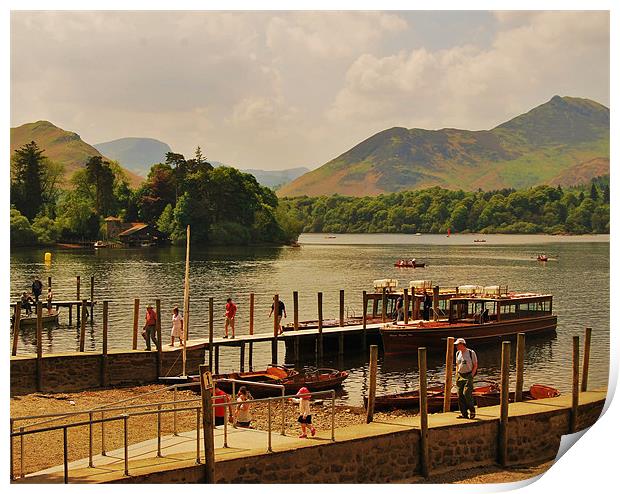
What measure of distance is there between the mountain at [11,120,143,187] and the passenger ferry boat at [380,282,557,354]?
4845 centimetres

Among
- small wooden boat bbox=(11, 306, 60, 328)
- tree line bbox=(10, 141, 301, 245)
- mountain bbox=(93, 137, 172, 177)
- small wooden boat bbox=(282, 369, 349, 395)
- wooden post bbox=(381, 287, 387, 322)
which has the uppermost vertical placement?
mountain bbox=(93, 137, 172, 177)

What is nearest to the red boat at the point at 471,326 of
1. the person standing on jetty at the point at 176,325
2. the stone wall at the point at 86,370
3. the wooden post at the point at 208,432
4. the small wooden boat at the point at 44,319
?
the person standing on jetty at the point at 176,325

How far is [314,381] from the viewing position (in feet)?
92.3

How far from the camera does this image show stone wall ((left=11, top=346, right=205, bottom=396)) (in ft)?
82.8

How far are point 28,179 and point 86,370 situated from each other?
208ft

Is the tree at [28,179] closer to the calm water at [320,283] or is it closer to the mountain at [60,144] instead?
the mountain at [60,144]

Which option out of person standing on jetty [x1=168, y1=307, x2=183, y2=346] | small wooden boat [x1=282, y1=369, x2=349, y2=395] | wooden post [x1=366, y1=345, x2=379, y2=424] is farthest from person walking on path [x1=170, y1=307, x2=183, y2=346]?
wooden post [x1=366, y1=345, x2=379, y2=424]

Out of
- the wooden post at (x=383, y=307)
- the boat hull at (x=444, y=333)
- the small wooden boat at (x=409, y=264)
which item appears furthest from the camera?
the small wooden boat at (x=409, y=264)

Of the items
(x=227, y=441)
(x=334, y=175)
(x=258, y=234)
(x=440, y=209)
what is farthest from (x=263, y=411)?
(x=334, y=175)

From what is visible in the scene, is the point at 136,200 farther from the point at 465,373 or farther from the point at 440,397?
the point at 465,373

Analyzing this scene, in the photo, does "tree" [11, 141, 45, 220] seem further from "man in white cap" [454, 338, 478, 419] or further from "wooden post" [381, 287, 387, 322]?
"man in white cap" [454, 338, 478, 419]

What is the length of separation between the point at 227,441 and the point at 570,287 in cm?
5119

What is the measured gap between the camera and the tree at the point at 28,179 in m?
81.4

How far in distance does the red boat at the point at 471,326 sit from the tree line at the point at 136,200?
121ft
